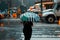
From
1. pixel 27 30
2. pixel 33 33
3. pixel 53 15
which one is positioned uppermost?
pixel 27 30

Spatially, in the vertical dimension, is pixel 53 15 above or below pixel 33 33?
above

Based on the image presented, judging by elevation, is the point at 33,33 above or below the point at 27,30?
below

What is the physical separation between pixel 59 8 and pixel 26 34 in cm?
2041

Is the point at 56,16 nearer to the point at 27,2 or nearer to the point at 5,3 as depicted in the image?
the point at 5,3

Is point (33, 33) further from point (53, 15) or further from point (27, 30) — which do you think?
point (53, 15)

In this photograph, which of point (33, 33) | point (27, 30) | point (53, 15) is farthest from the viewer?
point (53, 15)

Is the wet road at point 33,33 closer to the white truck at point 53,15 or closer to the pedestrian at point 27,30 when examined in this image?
the pedestrian at point 27,30

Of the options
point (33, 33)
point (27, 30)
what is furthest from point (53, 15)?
point (27, 30)

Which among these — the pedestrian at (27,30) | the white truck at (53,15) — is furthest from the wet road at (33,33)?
the white truck at (53,15)

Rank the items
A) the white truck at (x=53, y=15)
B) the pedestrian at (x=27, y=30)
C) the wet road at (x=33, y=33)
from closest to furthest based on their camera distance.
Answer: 1. the pedestrian at (x=27, y=30)
2. the wet road at (x=33, y=33)
3. the white truck at (x=53, y=15)

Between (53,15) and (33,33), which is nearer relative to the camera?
(33,33)

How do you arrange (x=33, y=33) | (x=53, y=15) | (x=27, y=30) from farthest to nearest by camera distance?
(x=53, y=15), (x=33, y=33), (x=27, y=30)

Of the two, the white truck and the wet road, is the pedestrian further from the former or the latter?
the white truck

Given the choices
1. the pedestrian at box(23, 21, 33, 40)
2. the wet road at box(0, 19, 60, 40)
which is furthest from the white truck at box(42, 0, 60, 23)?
the pedestrian at box(23, 21, 33, 40)
